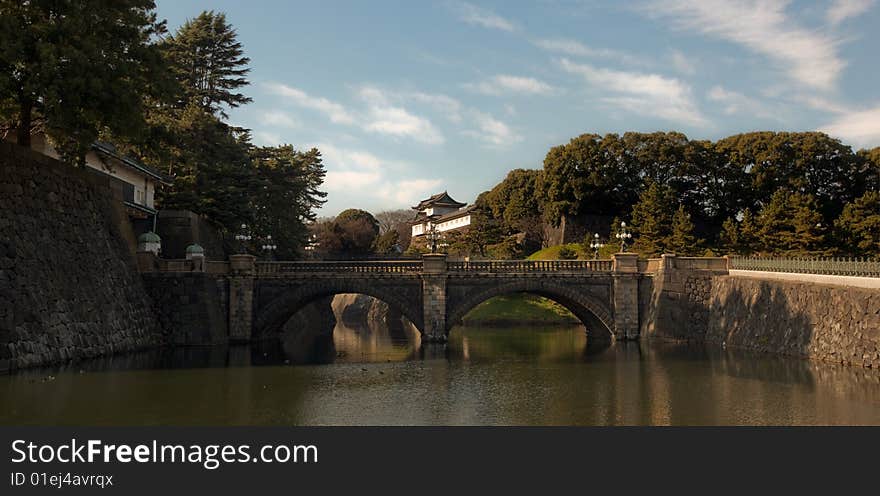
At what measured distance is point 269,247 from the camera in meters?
58.2

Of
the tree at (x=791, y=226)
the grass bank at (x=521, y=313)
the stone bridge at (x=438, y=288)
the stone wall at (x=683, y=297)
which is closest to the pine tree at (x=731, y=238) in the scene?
the tree at (x=791, y=226)

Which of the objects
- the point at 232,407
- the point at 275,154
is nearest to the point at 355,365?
the point at 232,407

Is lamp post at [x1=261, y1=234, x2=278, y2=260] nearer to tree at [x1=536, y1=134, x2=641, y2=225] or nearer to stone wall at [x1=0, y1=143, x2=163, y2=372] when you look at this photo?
stone wall at [x1=0, y1=143, x2=163, y2=372]

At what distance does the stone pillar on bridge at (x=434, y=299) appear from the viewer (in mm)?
49594

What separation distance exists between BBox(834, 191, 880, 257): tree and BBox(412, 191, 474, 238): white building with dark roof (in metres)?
60.1

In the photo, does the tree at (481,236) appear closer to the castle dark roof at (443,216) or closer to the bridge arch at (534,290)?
the castle dark roof at (443,216)

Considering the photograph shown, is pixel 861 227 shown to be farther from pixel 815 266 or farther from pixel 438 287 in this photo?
pixel 438 287

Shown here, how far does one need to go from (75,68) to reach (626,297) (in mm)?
36966

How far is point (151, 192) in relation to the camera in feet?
188

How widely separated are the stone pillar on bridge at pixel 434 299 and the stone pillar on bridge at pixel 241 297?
12.3 meters

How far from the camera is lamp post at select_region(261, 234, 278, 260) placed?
58656 millimetres

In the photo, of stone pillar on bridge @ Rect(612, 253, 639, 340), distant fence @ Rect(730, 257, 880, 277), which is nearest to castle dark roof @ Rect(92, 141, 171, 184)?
stone pillar on bridge @ Rect(612, 253, 639, 340)

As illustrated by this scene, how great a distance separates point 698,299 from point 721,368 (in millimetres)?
12930

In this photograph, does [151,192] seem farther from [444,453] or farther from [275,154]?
[444,453]
